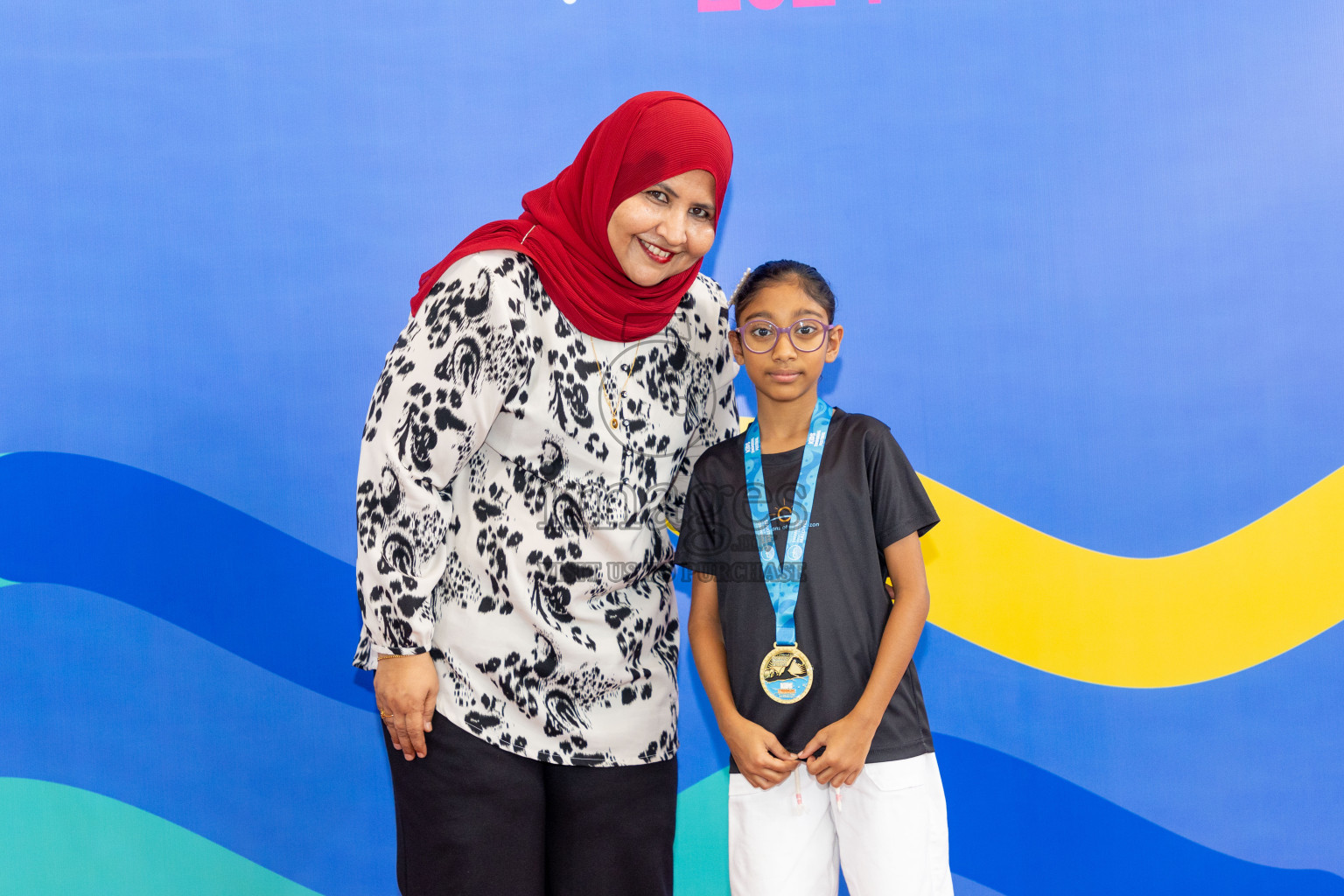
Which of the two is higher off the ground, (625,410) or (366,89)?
(366,89)

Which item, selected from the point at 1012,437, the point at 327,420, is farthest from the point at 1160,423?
the point at 327,420

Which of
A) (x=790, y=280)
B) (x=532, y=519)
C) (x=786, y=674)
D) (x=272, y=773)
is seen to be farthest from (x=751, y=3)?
(x=272, y=773)

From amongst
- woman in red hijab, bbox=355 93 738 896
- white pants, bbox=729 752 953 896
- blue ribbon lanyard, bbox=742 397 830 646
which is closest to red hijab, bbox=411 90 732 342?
woman in red hijab, bbox=355 93 738 896

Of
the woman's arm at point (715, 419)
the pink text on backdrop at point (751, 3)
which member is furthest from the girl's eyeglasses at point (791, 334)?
the pink text on backdrop at point (751, 3)

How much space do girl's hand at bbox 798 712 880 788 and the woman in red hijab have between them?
29cm

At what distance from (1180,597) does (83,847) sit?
296 cm

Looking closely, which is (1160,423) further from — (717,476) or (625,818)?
(625,818)

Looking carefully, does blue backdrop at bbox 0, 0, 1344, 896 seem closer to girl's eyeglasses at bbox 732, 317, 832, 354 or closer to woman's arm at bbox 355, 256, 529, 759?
girl's eyeglasses at bbox 732, 317, 832, 354

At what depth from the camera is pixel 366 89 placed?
250cm

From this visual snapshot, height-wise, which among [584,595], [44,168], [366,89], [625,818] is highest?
[366,89]

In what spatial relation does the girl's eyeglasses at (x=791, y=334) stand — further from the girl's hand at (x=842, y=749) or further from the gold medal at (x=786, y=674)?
the girl's hand at (x=842, y=749)

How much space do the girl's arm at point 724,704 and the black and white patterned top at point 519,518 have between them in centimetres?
12

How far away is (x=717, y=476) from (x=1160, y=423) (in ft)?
4.59

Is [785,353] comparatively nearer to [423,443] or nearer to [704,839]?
[423,443]
